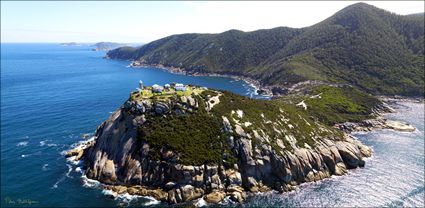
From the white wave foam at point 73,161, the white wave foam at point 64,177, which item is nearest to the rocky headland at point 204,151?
the white wave foam at point 73,161

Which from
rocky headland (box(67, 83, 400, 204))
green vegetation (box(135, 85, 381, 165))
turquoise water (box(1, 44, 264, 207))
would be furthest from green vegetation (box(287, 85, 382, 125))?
turquoise water (box(1, 44, 264, 207))

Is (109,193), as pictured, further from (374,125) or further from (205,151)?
(374,125)

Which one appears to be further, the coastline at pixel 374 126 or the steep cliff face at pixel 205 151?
the coastline at pixel 374 126

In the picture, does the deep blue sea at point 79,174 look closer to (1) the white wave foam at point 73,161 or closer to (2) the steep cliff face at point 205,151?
(1) the white wave foam at point 73,161

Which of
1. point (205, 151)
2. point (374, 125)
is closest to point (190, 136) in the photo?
point (205, 151)

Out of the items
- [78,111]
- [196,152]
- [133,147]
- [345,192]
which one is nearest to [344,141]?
[345,192]

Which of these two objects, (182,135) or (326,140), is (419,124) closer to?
(326,140)
